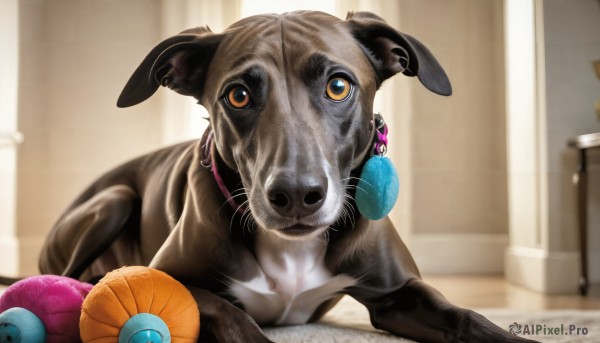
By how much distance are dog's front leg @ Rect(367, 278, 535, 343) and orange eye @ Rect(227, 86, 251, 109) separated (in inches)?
21.5

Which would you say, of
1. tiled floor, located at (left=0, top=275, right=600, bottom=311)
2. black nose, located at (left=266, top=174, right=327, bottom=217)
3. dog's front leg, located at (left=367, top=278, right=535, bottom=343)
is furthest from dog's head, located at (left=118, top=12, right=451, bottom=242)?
tiled floor, located at (left=0, top=275, right=600, bottom=311)

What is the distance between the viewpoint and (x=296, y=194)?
116cm

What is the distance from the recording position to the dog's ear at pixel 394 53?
1423mm

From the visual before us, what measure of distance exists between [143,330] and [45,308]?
0.26 metres

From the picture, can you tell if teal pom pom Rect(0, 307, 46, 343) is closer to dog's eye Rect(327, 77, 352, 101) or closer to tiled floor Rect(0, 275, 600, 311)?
dog's eye Rect(327, 77, 352, 101)

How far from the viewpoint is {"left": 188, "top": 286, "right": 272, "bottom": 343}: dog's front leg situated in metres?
1.28

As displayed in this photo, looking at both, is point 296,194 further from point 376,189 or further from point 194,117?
point 194,117

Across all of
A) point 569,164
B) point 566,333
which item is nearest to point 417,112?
point 569,164

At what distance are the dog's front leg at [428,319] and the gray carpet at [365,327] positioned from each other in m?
0.04

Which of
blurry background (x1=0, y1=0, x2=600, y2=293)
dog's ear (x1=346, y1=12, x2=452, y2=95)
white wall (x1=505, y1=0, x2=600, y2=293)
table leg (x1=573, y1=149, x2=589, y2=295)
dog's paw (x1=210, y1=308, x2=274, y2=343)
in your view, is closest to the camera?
dog's paw (x1=210, y1=308, x2=274, y2=343)

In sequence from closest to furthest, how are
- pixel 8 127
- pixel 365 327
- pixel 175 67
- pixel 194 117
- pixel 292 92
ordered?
pixel 292 92 < pixel 175 67 < pixel 365 327 < pixel 194 117 < pixel 8 127

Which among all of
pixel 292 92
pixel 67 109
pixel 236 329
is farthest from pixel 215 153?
pixel 67 109

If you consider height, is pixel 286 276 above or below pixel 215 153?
below

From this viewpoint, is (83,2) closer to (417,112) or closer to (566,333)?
(417,112)
